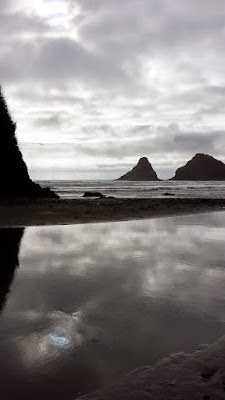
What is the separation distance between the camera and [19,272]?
8906mm

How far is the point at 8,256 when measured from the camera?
10828mm

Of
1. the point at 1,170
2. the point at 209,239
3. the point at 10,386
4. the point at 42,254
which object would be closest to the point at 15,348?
the point at 10,386

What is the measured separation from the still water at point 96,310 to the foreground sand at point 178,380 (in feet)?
0.67

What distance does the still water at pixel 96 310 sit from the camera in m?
4.28

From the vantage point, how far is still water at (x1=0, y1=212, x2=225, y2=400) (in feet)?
14.0

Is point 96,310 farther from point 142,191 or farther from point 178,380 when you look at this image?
point 142,191

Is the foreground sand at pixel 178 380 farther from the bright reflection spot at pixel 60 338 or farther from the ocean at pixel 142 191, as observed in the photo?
the ocean at pixel 142 191

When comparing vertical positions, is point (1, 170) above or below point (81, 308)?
above

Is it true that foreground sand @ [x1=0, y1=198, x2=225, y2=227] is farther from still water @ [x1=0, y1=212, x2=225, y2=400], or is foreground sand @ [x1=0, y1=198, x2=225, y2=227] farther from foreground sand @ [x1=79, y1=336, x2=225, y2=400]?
foreground sand @ [x1=79, y1=336, x2=225, y2=400]

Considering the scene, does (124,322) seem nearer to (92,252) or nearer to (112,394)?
(112,394)


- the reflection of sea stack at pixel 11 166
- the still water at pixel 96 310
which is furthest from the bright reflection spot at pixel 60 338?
the reflection of sea stack at pixel 11 166

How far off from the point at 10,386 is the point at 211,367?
2.51m

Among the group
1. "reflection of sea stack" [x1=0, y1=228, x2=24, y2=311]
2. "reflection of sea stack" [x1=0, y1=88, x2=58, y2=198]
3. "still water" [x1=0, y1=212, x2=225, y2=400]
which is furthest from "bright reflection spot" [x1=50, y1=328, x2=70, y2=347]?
"reflection of sea stack" [x1=0, y1=88, x2=58, y2=198]

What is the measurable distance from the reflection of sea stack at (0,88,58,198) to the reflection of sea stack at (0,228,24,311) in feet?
54.0
